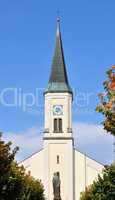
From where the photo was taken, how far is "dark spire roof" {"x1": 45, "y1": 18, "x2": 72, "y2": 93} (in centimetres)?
10319

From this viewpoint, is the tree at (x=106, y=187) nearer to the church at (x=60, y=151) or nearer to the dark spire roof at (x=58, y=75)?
the church at (x=60, y=151)

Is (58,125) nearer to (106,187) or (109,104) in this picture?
(106,187)

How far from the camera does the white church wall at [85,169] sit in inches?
4035

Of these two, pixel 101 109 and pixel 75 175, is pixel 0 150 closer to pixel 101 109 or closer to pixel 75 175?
pixel 101 109

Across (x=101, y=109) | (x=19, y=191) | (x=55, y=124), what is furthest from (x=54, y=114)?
(x=101, y=109)

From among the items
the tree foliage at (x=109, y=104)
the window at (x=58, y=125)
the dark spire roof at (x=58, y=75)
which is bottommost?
the tree foliage at (x=109, y=104)

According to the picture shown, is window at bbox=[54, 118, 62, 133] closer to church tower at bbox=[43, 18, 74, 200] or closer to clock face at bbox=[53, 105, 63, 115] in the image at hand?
church tower at bbox=[43, 18, 74, 200]

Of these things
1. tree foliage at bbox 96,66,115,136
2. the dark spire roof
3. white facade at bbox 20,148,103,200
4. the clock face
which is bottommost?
tree foliage at bbox 96,66,115,136

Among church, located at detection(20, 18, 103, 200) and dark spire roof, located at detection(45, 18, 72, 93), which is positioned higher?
dark spire roof, located at detection(45, 18, 72, 93)

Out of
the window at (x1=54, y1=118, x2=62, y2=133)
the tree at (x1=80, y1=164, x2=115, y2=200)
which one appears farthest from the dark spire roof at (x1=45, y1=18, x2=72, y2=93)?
the tree at (x1=80, y1=164, x2=115, y2=200)

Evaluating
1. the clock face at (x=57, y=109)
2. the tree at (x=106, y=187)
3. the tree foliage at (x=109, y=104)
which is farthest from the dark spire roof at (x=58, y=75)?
the tree foliage at (x=109, y=104)

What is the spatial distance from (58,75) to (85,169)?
1366 cm

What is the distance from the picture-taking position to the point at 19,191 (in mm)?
52188

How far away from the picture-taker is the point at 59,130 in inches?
3994
